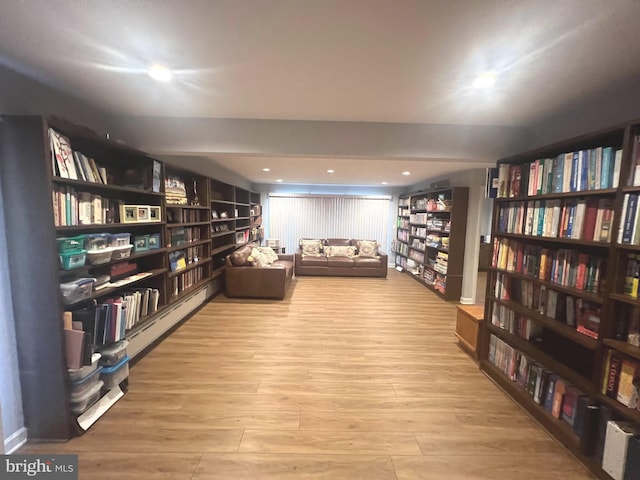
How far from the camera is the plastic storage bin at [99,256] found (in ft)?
6.18

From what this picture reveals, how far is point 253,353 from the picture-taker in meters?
2.68

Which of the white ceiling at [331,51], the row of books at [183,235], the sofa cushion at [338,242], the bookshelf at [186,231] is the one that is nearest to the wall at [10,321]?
the white ceiling at [331,51]

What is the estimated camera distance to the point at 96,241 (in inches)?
75.6

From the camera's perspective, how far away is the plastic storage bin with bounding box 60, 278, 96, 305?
1.65 meters

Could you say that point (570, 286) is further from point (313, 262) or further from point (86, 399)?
point (313, 262)

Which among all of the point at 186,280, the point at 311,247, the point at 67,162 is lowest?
the point at 186,280

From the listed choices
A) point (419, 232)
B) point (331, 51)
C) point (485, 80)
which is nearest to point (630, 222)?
point (485, 80)

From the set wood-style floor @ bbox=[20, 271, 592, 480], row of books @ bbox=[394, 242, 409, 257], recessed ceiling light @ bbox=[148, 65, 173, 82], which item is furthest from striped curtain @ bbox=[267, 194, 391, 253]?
recessed ceiling light @ bbox=[148, 65, 173, 82]

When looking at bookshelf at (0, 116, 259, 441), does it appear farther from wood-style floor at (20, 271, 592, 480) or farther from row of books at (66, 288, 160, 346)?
wood-style floor at (20, 271, 592, 480)

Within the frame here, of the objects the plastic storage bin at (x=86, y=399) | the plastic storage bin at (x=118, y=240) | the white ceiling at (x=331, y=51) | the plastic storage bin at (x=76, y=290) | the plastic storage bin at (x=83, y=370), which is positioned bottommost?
the plastic storage bin at (x=86, y=399)

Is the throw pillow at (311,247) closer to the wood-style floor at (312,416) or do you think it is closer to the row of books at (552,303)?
the wood-style floor at (312,416)

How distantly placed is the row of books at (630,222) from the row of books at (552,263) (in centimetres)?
24

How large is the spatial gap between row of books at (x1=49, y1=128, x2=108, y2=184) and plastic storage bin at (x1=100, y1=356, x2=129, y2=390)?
4.69ft

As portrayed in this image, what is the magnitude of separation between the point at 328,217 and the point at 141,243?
5.57 metres
